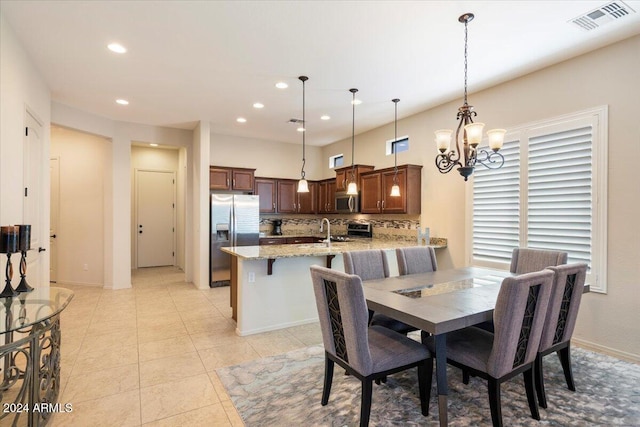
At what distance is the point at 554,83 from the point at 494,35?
1194 millimetres

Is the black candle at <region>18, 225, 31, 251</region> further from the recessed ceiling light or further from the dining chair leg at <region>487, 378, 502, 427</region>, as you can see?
the dining chair leg at <region>487, 378, 502, 427</region>

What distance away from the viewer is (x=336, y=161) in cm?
763

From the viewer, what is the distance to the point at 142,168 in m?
7.77

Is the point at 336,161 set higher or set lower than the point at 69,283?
higher

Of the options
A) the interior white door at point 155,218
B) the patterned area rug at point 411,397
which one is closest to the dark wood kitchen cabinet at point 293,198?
the interior white door at point 155,218

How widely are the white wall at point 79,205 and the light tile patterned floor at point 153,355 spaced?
1.17 m

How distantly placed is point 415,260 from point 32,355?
3098 millimetres


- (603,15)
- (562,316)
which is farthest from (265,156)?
(562,316)

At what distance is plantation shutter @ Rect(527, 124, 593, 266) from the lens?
3371mm

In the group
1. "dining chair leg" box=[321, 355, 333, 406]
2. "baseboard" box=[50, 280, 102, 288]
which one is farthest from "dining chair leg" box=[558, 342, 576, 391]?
"baseboard" box=[50, 280, 102, 288]

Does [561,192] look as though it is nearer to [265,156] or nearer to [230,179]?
[230,179]

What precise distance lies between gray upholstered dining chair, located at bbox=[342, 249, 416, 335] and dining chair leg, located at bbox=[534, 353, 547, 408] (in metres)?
0.92

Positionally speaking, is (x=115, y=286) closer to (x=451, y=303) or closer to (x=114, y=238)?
(x=114, y=238)

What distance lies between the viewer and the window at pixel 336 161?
7.42 meters
